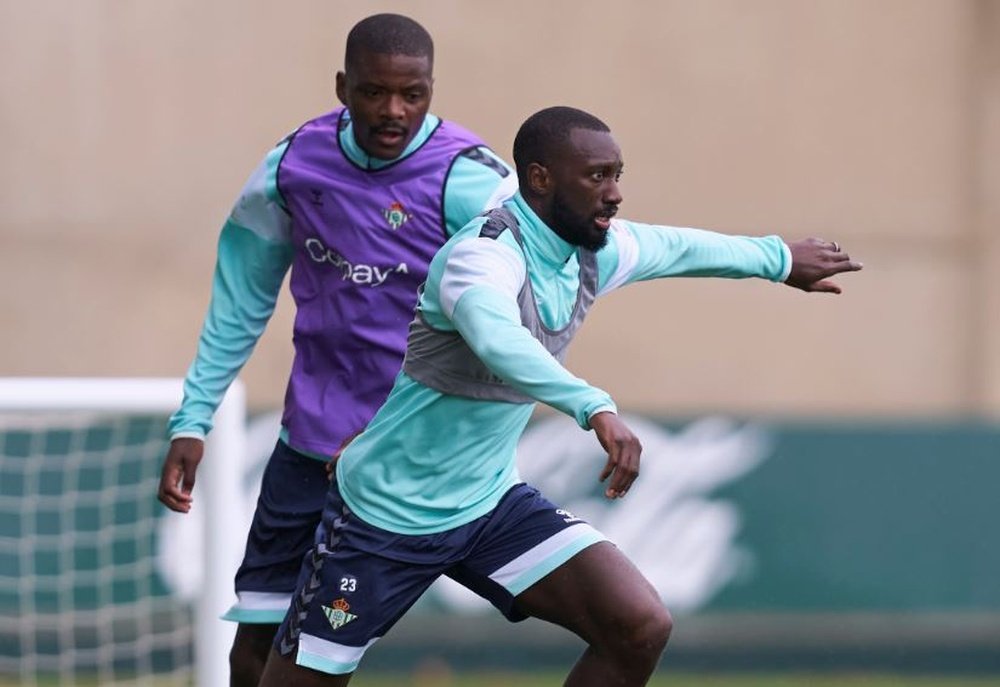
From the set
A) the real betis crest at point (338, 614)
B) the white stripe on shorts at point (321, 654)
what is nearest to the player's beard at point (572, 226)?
the real betis crest at point (338, 614)

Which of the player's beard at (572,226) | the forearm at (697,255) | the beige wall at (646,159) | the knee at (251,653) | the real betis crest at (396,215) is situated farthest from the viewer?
the beige wall at (646,159)

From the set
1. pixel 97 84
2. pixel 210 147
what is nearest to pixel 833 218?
pixel 210 147

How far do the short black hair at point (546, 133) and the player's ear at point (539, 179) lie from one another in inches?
0.5

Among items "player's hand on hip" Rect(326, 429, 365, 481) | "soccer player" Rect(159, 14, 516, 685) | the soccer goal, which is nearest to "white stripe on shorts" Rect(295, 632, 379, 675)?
"player's hand on hip" Rect(326, 429, 365, 481)

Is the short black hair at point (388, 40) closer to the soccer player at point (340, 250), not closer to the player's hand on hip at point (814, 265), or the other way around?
the soccer player at point (340, 250)

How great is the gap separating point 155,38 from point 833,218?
3.93 meters

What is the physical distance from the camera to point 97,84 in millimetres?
10914

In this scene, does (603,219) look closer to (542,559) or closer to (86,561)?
(542,559)

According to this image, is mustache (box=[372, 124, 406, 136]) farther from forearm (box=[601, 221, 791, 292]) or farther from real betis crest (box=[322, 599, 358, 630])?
real betis crest (box=[322, 599, 358, 630])

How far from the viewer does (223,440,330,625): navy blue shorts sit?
5395 mm

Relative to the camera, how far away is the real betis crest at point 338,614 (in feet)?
15.7

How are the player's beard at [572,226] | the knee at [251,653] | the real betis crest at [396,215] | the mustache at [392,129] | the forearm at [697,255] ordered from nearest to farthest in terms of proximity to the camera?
the player's beard at [572,226] → the forearm at [697,255] → the mustache at [392,129] → the real betis crest at [396,215] → the knee at [251,653]

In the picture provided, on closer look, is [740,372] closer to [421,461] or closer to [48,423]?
[48,423]

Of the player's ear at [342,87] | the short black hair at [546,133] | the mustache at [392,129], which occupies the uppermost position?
the short black hair at [546,133]
